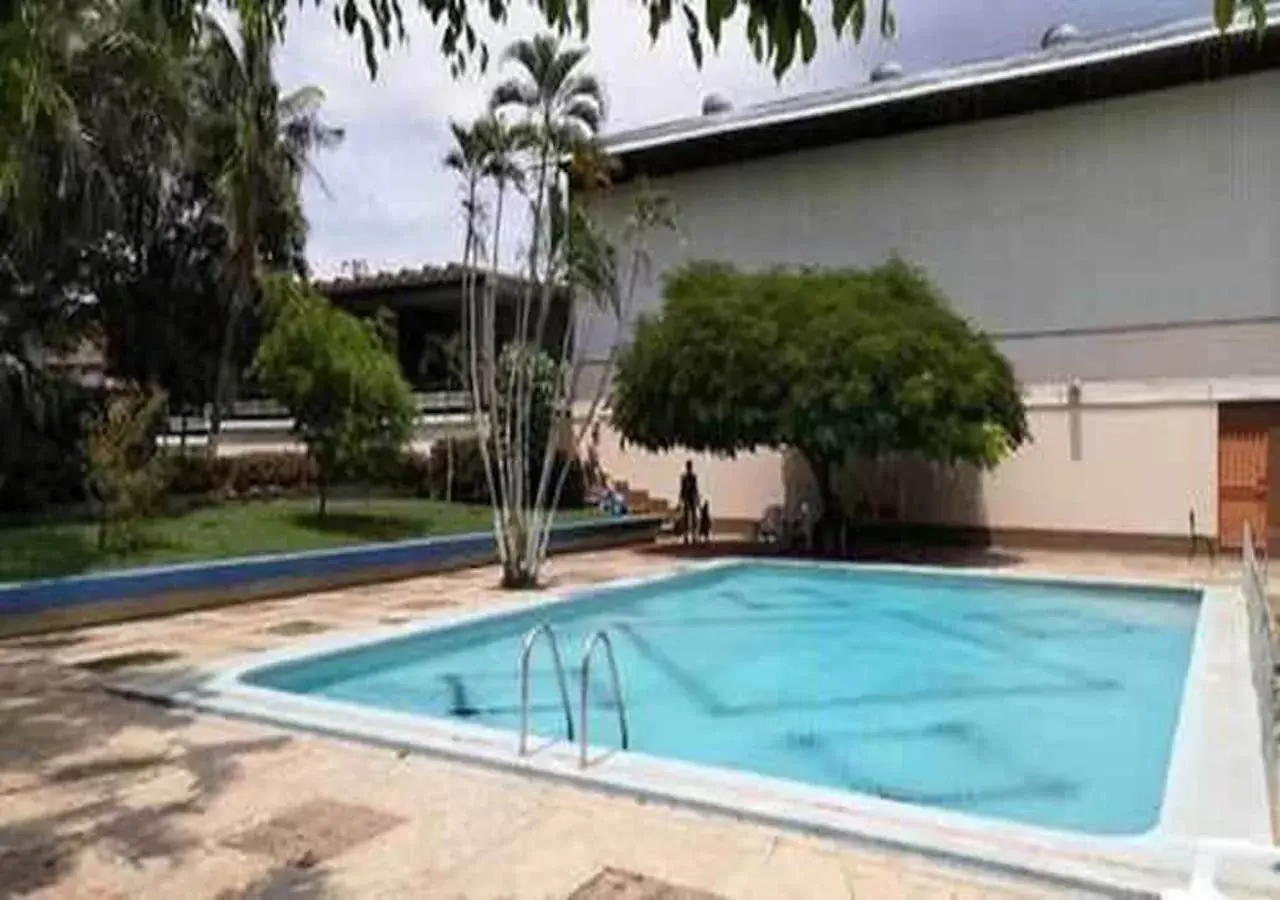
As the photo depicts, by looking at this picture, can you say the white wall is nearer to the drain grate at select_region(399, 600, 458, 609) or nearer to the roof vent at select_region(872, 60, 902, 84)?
the roof vent at select_region(872, 60, 902, 84)

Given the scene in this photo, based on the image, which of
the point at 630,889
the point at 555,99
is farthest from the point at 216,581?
the point at 630,889

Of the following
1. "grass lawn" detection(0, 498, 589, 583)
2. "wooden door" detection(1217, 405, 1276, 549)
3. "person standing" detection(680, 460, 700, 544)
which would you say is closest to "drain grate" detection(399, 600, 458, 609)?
"grass lawn" detection(0, 498, 589, 583)

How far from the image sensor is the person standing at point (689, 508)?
2372 cm

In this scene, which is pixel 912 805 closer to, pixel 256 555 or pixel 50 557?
pixel 256 555

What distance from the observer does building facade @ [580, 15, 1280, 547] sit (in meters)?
20.7

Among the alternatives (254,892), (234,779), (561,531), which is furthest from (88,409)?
(254,892)

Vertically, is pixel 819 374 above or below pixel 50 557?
above

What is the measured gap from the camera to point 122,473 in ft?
48.0

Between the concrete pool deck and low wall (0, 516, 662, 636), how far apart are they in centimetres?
406

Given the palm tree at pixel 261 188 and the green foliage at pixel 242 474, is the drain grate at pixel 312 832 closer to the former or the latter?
the palm tree at pixel 261 188

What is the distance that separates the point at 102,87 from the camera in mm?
16172

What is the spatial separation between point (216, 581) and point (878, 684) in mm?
7940

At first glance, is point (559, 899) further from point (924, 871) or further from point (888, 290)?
point (888, 290)

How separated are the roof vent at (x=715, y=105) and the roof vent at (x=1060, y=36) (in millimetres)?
7126
